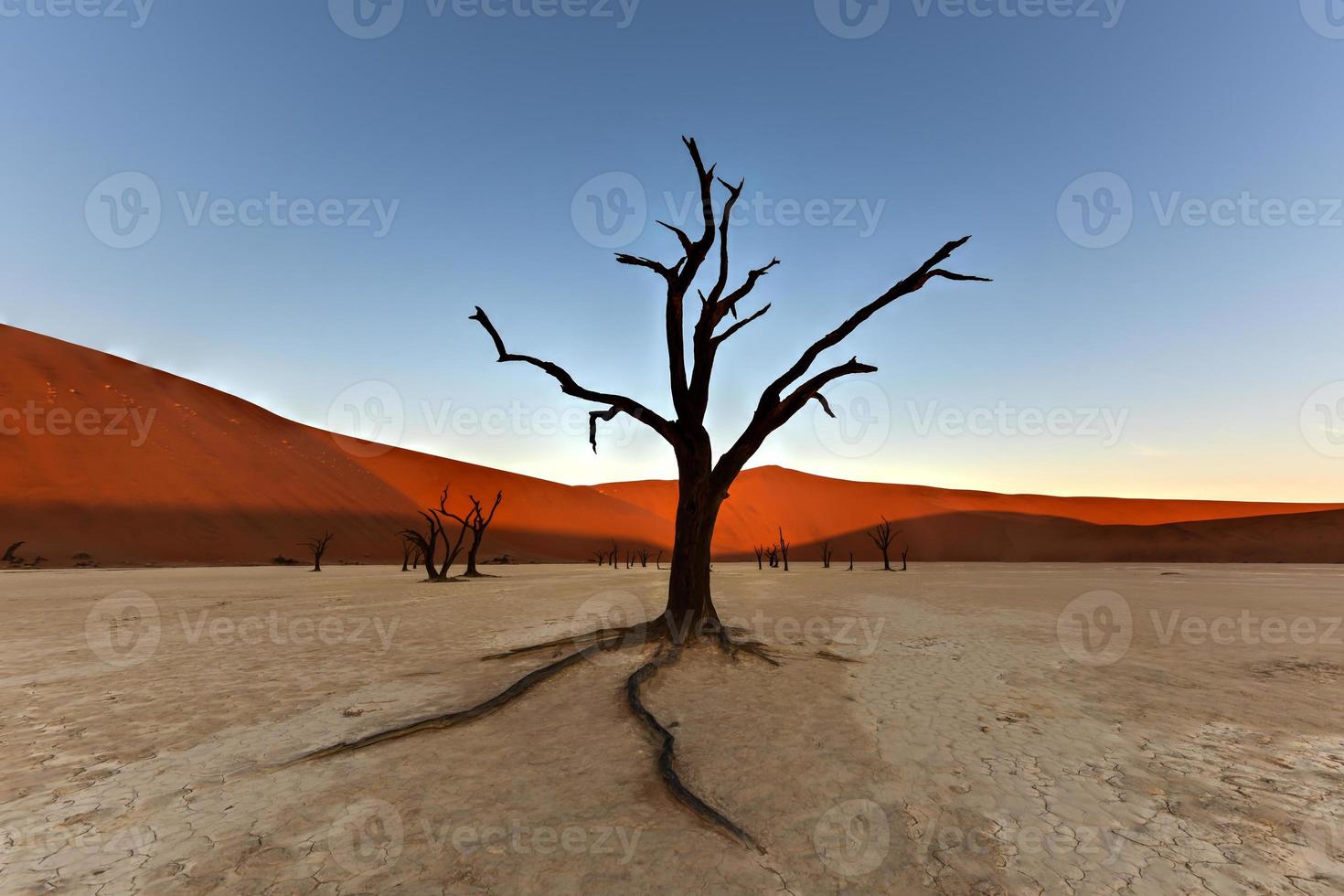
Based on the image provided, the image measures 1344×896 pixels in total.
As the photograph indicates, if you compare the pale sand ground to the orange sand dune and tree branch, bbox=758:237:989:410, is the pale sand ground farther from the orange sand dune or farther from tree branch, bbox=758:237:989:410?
the orange sand dune

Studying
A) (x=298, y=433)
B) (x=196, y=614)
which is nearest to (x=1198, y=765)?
(x=196, y=614)

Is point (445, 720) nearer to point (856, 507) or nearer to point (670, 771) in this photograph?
point (670, 771)

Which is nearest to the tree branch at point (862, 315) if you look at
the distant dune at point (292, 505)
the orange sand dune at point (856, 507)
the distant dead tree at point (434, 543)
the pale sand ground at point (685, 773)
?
the pale sand ground at point (685, 773)

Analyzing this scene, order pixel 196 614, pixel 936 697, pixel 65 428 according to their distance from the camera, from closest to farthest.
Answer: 1. pixel 936 697
2. pixel 196 614
3. pixel 65 428

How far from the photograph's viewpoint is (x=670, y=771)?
14.4ft

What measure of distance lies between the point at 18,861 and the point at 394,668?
5.01 m

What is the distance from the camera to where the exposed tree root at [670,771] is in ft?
11.9

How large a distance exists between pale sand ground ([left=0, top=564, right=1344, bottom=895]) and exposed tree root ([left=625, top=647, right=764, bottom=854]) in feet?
0.33

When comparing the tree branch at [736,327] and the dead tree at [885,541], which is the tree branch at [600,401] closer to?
the tree branch at [736,327]

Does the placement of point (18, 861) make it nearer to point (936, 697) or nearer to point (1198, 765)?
point (936, 697)

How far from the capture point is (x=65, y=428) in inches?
1918

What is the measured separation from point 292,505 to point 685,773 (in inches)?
2580

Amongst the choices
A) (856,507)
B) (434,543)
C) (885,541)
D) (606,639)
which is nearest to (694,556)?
(606,639)

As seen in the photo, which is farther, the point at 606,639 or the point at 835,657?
the point at 606,639
